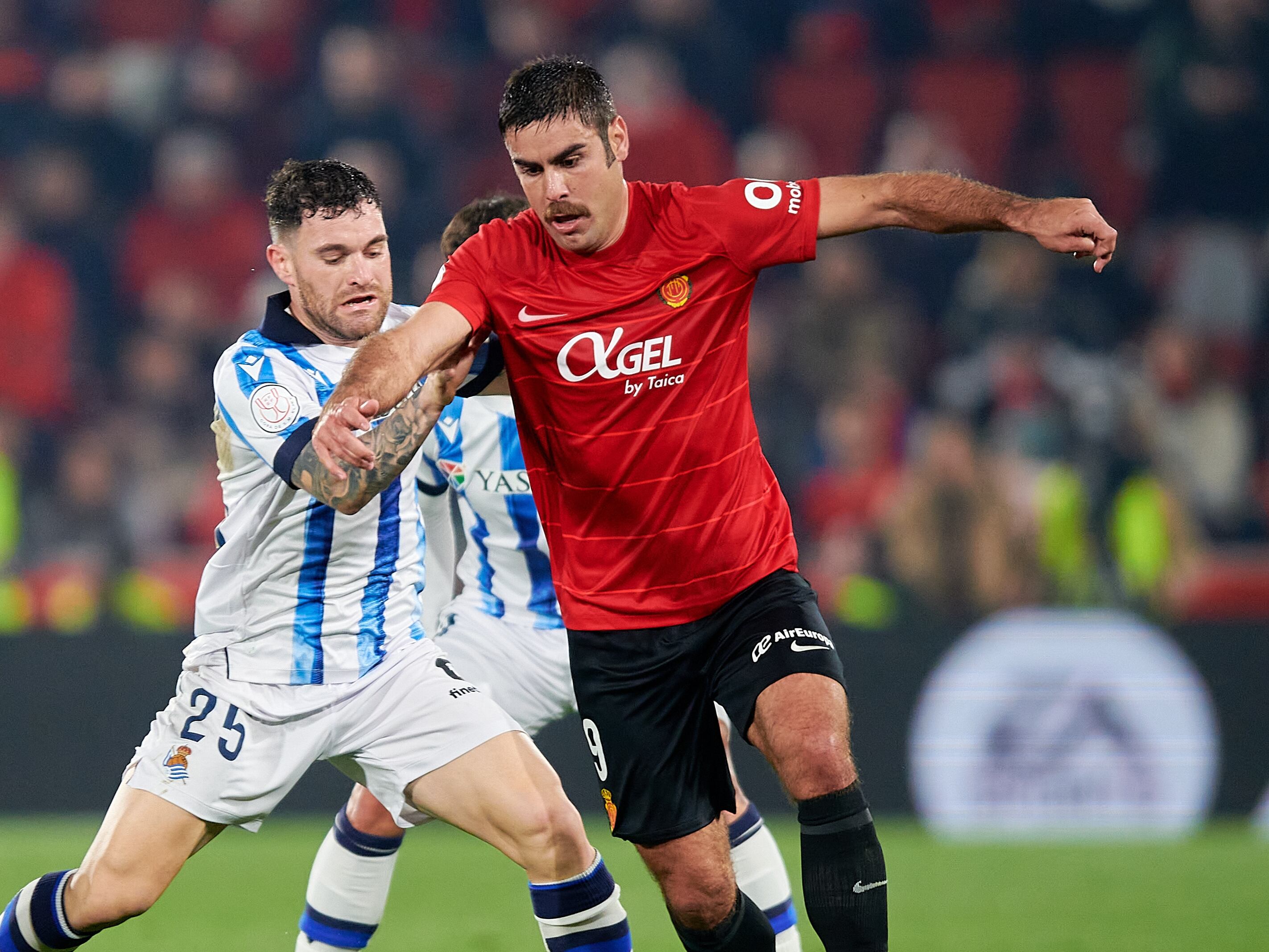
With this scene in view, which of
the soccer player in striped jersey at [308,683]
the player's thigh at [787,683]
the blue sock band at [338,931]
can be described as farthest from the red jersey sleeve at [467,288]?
the blue sock band at [338,931]

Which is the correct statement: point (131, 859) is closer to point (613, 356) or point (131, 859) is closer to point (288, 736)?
point (288, 736)

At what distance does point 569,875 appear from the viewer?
168 inches

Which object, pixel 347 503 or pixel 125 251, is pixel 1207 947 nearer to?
pixel 347 503

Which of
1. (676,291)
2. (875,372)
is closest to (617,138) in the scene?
(676,291)

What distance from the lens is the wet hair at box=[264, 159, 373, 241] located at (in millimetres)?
4465

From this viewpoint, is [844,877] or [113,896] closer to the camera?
[844,877]

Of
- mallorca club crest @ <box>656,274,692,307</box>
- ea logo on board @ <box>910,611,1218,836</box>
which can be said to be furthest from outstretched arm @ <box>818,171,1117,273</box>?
→ ea logo on board @ <box>910,611,1218,836</box>

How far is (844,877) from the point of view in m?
3.77

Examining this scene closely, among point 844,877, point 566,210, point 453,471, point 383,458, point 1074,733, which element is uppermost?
point 566,210

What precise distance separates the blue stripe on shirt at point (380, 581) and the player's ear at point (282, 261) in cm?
64

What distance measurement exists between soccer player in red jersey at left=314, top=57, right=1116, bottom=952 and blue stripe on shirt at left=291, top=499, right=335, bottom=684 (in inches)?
21.5

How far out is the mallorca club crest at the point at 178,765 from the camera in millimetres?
4273

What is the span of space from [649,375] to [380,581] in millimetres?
1011

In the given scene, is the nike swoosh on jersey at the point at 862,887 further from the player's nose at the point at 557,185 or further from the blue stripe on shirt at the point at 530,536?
the blue stripe on shirt at the point at 530,536
